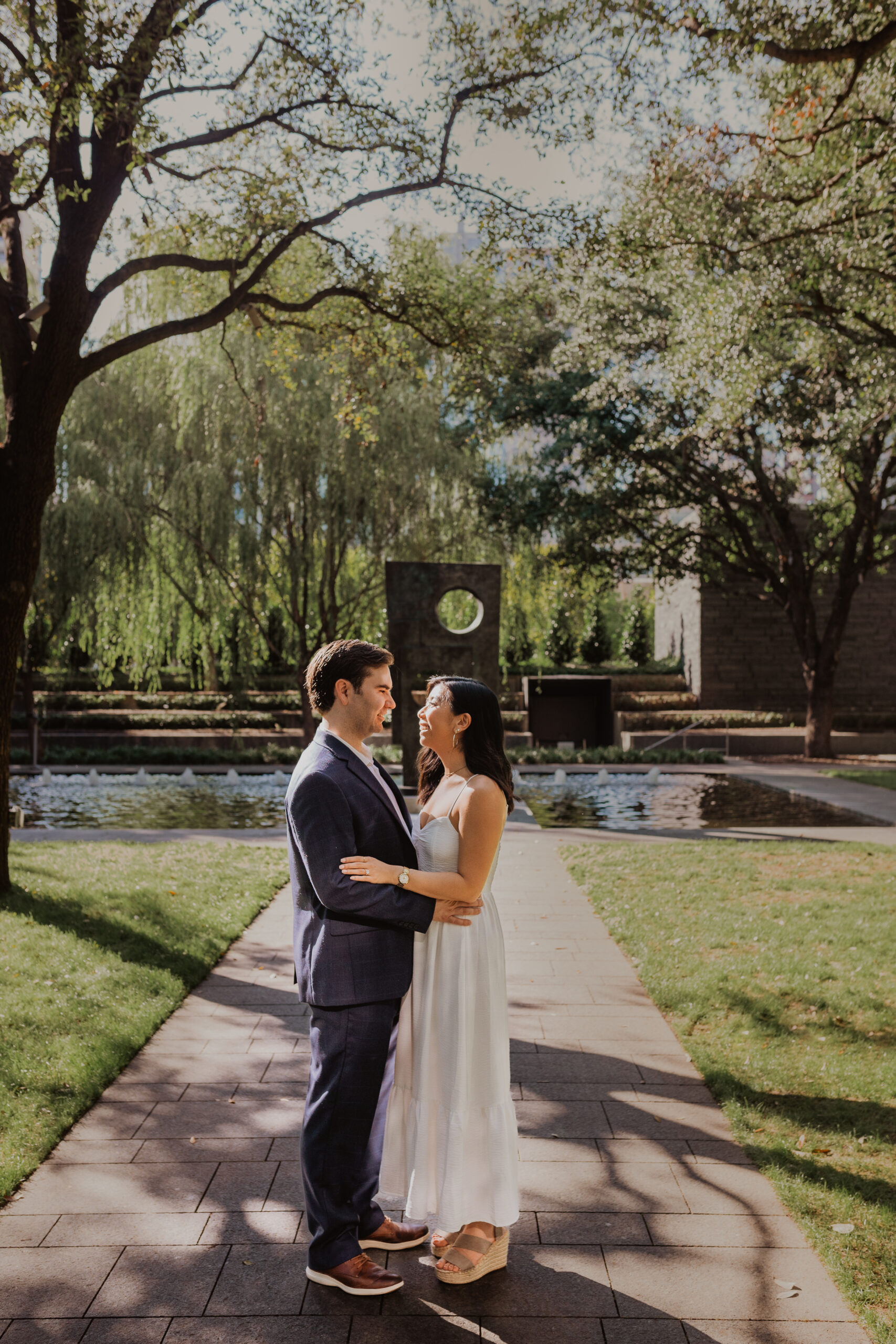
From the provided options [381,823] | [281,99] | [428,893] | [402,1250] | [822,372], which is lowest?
[402,1250]

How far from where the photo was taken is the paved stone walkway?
8.78 ft

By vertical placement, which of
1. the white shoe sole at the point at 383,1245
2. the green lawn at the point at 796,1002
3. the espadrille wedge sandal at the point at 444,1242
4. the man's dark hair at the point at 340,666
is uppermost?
the man's dark hair at the point at 340,666

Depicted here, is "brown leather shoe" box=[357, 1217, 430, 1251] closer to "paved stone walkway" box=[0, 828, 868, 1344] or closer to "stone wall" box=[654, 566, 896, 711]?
"paved stone walkway" box=[0, 828, 868, 1344]

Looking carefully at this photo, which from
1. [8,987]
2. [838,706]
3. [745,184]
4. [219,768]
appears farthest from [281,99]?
[838,706]

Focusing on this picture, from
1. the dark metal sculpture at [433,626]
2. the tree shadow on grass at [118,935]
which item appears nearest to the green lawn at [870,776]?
the dark metal sculpture at [433,626]

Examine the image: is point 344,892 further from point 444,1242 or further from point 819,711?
point 819,711

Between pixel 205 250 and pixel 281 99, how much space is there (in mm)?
4340

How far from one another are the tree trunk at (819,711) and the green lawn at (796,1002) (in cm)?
988

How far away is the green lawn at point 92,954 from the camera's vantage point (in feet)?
13.6

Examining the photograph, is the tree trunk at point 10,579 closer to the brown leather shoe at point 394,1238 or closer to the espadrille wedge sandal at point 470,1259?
the brown leather shoe at point 394,1238

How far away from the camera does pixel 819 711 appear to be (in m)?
19.4

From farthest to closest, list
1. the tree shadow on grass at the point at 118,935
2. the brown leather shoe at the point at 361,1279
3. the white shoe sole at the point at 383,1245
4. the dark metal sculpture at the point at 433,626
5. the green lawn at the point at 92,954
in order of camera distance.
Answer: the dark metal sculpture at the point at 433,626, the tree shadow on grass at the point at 118,935, the green lawn at the point at 92,954, the white shoe sole at the point at 383,1245, the brown leather shoe at the point at 361,1279

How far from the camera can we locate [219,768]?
56.6ft

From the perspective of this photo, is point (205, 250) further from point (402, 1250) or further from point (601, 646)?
point (601, 646)
